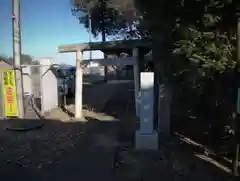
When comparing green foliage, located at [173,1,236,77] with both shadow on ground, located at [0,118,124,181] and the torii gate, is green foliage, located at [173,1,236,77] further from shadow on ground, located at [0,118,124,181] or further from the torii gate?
the torii gate

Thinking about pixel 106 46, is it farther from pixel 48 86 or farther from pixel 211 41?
pixel 211 41

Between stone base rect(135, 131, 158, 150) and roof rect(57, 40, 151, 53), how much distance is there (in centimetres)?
480

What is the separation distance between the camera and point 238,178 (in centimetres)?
548

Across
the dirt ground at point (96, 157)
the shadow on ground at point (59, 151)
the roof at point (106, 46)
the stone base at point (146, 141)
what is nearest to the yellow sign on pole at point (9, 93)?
the shadow on ground at point (59, 151)

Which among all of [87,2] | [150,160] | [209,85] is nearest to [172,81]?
[209,85]

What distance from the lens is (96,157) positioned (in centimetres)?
682

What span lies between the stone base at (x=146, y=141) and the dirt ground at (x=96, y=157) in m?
0.22

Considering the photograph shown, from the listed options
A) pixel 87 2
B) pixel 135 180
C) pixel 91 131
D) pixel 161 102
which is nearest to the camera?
pixel 135 180

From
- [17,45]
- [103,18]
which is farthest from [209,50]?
[103,18]

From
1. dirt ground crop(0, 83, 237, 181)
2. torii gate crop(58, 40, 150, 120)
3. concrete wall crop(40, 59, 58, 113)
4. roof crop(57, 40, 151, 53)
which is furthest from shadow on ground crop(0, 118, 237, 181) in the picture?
roof crop(57, 40, 151, 53)

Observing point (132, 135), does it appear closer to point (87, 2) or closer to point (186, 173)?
point (186, 173)

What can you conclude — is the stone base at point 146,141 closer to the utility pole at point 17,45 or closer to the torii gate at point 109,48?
the torii gate at point 109,48

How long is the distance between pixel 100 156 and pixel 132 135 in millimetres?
2316

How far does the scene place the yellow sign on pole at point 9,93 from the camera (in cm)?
1124
